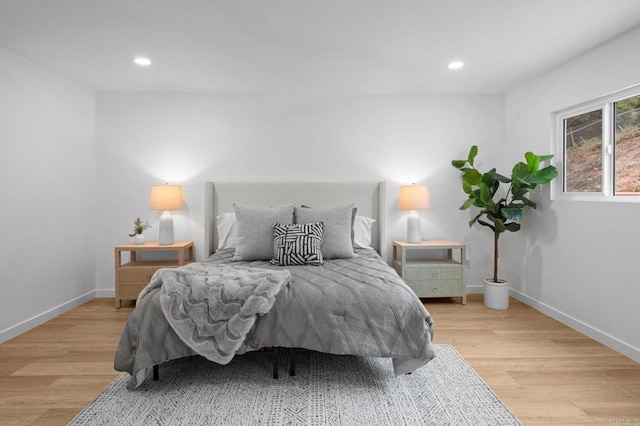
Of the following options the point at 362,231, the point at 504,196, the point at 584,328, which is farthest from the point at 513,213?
the point at 362,231

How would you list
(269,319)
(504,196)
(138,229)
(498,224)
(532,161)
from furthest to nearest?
(504,196)
(138,229)
(498,224)
(532,161)
(269,319)

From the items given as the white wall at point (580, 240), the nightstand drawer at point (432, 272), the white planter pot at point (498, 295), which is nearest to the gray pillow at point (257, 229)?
the nightstand drawer at point (432, 272)

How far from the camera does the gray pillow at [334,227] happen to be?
11.5ft

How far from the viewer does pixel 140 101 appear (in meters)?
4.46

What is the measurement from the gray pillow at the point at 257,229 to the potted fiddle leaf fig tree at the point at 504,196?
2.01 m

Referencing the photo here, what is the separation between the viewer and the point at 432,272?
416cm

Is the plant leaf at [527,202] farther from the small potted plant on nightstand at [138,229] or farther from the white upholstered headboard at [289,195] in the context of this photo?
the small potted plant on nightstand at [138,229]

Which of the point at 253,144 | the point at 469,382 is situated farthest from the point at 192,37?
the point at 469,382

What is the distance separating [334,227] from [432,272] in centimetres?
133

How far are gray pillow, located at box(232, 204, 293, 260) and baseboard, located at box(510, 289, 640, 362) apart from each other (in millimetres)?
2675

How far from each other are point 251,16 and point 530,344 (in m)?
3.24

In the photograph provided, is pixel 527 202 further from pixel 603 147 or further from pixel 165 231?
pixel 165 231

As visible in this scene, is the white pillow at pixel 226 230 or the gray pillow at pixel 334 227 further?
the white pillow at pixel 226 230

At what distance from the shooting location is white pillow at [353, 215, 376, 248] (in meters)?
4.12
